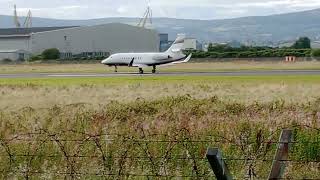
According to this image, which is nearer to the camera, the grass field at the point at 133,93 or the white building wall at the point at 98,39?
the grass field at the point at 133,93

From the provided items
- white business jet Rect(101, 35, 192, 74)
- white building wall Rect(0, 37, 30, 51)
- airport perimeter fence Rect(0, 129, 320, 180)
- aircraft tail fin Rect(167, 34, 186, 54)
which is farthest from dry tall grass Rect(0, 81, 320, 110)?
white building wall Rect(0, 37, 30, 51)

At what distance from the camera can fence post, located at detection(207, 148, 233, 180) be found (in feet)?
22.1

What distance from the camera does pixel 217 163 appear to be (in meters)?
6.85

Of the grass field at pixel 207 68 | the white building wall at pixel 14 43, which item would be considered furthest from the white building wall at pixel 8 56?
the grass field at pixel 207 68

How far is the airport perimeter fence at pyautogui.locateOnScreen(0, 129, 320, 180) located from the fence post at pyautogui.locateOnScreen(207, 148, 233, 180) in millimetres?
2815

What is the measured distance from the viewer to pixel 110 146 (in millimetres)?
13008

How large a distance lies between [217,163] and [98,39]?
158 metres

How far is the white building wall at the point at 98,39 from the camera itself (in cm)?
15712

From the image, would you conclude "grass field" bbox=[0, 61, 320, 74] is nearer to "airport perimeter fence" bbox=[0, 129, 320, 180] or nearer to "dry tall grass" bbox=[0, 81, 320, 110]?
"dry tall grass" bbox=[0, 81, 320, 110]

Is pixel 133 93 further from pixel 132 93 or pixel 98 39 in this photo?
pixel 98 39

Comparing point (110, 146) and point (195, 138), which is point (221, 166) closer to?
point (110, 146)

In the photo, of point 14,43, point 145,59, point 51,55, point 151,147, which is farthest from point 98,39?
point 151,147

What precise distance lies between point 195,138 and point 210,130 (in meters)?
0.98

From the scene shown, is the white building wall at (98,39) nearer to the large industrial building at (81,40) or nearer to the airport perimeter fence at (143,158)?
the large industrial building at (81,40)
